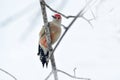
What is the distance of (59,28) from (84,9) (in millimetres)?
1534

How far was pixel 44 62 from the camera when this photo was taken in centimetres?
235

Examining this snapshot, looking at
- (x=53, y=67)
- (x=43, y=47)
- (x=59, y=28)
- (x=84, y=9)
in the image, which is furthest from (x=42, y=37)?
(x=84, y=9)

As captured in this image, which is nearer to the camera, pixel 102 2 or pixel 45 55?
pixel 102 2

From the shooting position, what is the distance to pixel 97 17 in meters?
1.46

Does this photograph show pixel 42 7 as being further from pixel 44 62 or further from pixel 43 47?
pixel 43 47

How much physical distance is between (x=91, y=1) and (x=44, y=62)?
113 centimetres

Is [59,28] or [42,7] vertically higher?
[42,7]

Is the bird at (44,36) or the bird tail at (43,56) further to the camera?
the bird at (44,36)

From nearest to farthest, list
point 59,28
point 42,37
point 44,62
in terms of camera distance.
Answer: point 44,62
point 42,37
point 59,28

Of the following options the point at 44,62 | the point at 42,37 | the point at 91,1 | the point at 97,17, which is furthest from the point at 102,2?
the point at 42,37

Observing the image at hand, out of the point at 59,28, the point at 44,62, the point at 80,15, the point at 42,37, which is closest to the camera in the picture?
the point at 80,15

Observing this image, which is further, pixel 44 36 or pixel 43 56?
pixel 44 36

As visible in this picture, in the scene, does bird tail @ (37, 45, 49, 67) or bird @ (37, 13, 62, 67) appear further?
bird @ (37, 13, 62, 67)

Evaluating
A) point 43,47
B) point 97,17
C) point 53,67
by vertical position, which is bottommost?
point 43,47
